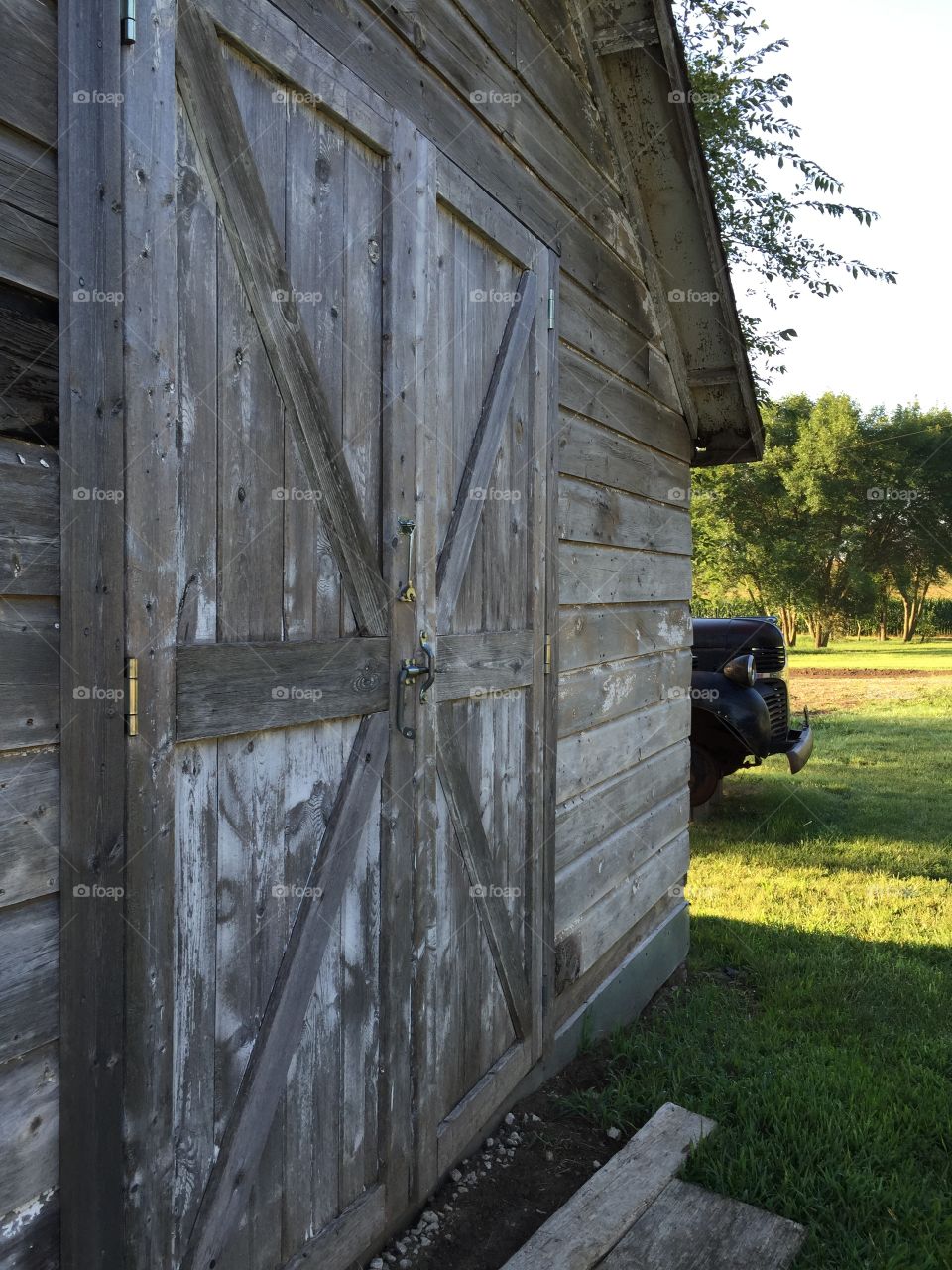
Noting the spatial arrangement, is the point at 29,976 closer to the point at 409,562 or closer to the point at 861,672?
the point at 409,562

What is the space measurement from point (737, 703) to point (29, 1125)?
7.35m

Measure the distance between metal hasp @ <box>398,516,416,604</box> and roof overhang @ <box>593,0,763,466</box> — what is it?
99.7 inches

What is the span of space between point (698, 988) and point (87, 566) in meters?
4.39

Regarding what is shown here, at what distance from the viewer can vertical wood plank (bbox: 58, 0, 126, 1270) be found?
1.61 metres

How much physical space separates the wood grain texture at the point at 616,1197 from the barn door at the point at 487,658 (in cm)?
40

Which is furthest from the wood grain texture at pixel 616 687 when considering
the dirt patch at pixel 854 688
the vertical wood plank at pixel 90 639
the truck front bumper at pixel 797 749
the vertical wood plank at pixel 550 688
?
the dirt patch at pixel 854 688

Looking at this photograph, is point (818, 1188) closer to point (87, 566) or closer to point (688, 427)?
point (87, 566)

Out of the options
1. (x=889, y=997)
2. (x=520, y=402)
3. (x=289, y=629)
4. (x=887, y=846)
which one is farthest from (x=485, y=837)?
(x=887, y=846)

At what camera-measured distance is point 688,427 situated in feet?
17.7

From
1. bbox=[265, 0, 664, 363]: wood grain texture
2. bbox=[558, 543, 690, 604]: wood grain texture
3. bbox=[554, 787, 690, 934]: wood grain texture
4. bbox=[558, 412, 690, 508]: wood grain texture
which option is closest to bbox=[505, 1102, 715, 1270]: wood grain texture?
bbox=[554, 787, 690, 934]: wood grain texture

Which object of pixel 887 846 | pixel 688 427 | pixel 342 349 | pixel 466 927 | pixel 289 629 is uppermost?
pixel 688 427

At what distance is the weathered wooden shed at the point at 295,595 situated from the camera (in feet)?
5.27

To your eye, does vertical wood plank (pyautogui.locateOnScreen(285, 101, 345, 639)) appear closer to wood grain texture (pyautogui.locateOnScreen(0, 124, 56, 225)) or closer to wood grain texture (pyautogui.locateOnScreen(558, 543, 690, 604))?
wood grain texture (pyautogui.locateOnScreen(0, 124, 56, 225))

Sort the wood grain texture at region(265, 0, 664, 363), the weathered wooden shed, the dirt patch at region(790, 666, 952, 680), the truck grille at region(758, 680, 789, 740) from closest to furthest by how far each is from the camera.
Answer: the weathered wooden shed → the wood grain texture at region(265, 0, 664, 363) → the truck grille at region(758, 680, 789, 740) → the dirt patch at region(790, 666, 952, 680)
